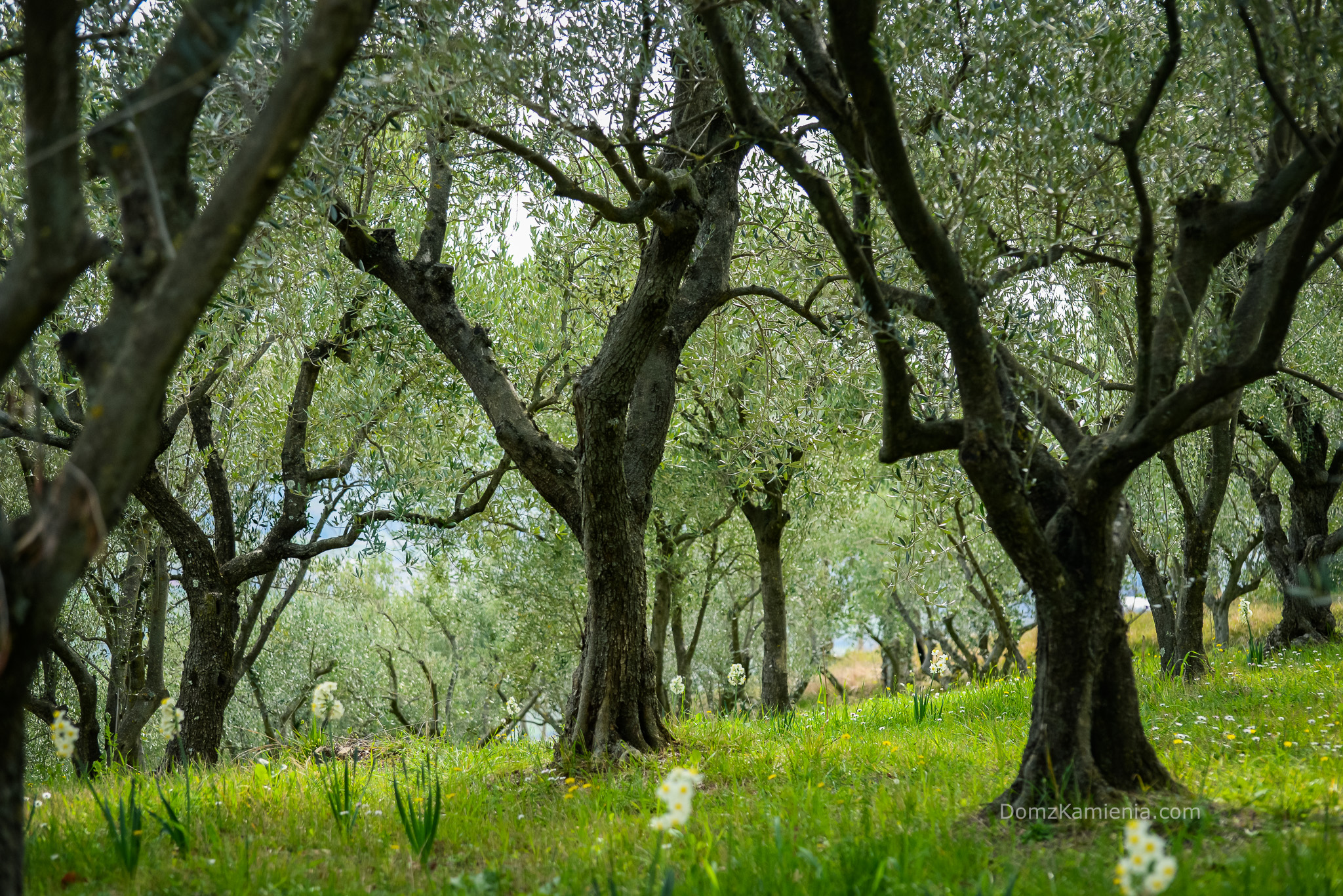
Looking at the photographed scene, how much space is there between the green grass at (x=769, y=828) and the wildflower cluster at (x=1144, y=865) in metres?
0.44

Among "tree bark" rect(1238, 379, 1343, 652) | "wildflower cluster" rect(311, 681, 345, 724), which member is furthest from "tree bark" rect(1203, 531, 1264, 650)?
"wildflower cluster" rect(311, 681, 345, 724)

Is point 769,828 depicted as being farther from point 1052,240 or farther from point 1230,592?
point 1230,592

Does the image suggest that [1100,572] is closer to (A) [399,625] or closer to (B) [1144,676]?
(B) [1144,676]

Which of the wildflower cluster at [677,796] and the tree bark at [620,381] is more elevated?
the tree bark at [620,381]

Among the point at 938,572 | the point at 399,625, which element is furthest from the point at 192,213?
the point at 399,625

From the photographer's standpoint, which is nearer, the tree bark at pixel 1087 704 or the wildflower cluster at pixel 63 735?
the wildflower cluster at pixel 63 735

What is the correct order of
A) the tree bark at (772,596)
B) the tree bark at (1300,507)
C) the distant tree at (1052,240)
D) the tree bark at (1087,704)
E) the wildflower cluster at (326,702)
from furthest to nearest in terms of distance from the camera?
the tree bark at (772,596), the tree bark at (1300,507), the wildflower cluster at (326,702), the tree bark at (1087,704), the distant tree at (1052,240)

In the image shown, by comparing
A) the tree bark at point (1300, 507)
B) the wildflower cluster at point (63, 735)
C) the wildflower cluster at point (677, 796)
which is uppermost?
the tree bark at point (1300, 507)

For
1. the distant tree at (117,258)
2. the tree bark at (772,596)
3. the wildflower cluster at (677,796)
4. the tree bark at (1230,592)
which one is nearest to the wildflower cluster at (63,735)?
the distant tree at (117,258)

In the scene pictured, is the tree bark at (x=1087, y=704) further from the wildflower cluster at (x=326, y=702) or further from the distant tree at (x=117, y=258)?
the distant tree at (x=117, y=258)

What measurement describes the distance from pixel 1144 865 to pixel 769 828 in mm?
2513

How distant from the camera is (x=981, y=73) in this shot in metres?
5.55

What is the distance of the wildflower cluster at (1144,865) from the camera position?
2671 mm

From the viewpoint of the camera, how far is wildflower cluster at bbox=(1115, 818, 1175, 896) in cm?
267
